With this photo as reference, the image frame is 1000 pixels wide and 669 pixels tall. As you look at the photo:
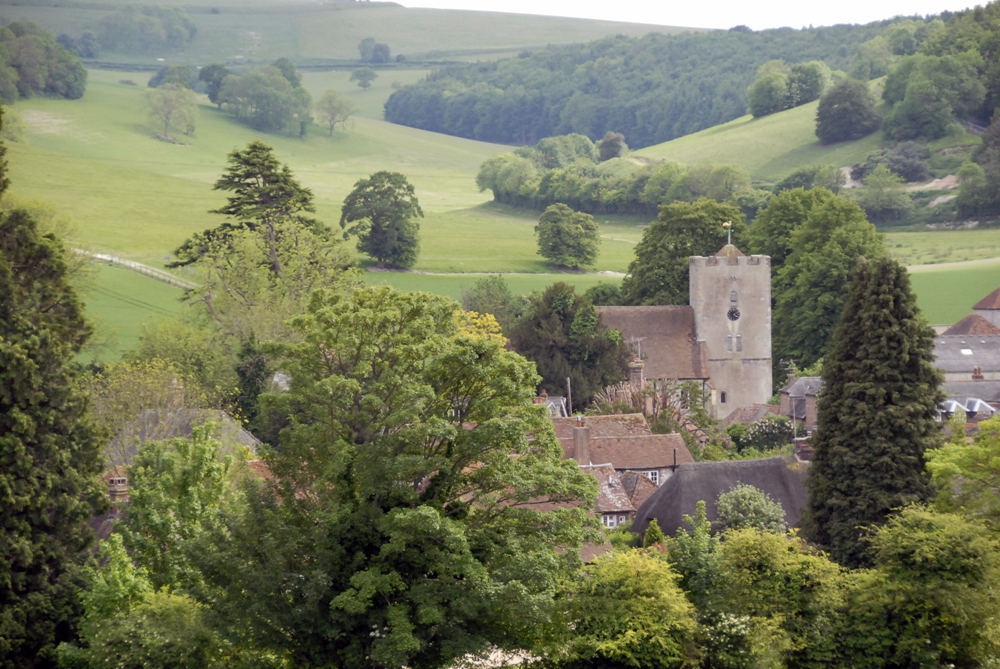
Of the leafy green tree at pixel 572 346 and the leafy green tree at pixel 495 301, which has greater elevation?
the leafy green tree at pixel 572 346

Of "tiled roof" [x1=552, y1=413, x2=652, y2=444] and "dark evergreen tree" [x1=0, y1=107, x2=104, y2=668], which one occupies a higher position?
"dark evergreen tree" [x1=0, y1=107, x2=104, y2=668]

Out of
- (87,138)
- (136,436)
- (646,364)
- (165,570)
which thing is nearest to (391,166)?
(87,138)

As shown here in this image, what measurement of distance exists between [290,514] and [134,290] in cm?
5860

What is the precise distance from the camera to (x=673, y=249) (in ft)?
255

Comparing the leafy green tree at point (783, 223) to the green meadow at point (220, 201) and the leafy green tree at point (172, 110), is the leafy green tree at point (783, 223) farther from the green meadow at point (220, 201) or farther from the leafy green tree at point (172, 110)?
the leafy green tree at point (172, 110)

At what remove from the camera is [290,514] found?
86.8ft

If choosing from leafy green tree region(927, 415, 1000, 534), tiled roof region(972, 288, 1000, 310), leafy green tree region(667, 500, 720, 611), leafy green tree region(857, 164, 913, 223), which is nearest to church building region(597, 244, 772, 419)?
tiled roof region(972, 288, 1000, 310)

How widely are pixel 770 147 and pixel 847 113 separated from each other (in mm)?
10199

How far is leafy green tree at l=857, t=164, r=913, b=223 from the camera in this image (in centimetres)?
12794

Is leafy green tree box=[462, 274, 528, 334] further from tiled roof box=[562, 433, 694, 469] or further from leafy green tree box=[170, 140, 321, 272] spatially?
tiled roof box=[562, 433, 694, 469]

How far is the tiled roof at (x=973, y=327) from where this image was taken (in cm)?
7744

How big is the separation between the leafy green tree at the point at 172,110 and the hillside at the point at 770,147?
55836 millimetres

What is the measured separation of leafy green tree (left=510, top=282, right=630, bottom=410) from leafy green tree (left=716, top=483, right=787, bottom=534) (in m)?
25.6

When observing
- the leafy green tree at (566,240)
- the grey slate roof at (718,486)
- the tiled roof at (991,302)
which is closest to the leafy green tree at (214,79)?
the leafy green tree at (566,240)
